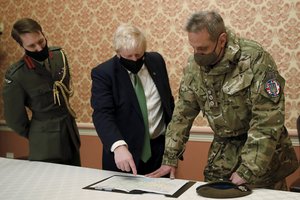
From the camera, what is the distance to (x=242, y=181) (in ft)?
5.17

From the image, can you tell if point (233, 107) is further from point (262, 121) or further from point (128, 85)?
point (128, 85)

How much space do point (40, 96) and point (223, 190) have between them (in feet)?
4.52

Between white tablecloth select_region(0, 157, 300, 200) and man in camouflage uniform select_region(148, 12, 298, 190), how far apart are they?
173mm

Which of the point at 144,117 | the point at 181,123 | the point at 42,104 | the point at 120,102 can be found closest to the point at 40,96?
the point at 42,104

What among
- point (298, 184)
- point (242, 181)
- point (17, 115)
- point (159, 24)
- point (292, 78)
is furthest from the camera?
point (159, 24)

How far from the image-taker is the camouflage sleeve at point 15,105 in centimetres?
244

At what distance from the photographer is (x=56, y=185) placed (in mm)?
1790

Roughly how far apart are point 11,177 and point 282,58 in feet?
6.34

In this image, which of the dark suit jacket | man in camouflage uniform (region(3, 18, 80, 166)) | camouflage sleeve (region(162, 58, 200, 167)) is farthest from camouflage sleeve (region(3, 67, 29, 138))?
camouflage sleeve (region(162, 58, 200, 167))

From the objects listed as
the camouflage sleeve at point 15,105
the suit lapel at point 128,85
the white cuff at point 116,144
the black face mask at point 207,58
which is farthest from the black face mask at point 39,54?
the black face mask at point 207,58

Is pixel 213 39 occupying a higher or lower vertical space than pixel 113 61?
higher

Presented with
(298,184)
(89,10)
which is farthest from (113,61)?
(89,10)

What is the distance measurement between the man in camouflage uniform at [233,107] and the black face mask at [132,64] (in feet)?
1.00

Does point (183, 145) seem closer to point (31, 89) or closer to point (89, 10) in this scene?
point (31, 89)
